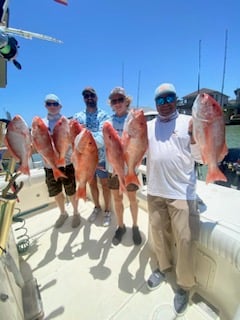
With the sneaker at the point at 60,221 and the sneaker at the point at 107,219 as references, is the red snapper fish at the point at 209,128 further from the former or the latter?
the sneaker at the point at 60,221

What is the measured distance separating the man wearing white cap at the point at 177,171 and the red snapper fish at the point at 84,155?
0.58 metres

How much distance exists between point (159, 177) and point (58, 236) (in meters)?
2.08

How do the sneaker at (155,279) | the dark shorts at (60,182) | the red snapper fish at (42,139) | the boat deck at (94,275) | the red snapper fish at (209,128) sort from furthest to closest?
the dark shorts at (60,182) → the sneaker at (155,279) → the boat deck at (94,275) → the red snapper fish at (42,139) → the red snapper fish at (209,128)

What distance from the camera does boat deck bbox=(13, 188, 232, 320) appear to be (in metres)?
1.87

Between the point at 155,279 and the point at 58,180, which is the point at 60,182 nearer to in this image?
the point at 58,180

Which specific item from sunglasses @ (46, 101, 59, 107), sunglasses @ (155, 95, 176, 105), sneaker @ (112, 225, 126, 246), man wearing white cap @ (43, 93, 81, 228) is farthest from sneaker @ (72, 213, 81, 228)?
sunglasses @ (155, 95, 176, 105)

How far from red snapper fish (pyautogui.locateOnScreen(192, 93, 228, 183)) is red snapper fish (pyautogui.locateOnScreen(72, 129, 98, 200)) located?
0.85m

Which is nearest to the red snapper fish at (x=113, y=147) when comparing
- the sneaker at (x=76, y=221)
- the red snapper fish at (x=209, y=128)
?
the red snapper fish at (x=209, y=128)

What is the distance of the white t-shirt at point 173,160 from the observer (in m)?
1.80

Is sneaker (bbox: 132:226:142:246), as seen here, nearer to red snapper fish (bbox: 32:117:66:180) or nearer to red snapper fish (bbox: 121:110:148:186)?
red snapper fish (bbox: 121:110:148:186)

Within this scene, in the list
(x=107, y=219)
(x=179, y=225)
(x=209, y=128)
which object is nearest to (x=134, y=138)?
(x=209, y=128)

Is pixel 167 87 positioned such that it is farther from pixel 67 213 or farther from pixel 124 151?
pixel 67 213

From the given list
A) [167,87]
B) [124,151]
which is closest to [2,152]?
[124,151]

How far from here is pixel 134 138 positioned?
65.0 inches
